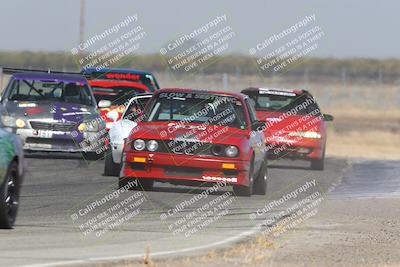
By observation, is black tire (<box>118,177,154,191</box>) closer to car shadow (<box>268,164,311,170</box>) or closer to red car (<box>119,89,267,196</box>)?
red car (<box>119,89,267,196</box>)

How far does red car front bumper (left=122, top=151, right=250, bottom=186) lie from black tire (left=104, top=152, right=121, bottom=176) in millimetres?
2643

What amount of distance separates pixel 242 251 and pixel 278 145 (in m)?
12.5

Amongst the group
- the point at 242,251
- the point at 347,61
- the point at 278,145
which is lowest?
the point at 347,61

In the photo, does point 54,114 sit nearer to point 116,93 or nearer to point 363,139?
point 116,93

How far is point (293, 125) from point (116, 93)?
4.16 m

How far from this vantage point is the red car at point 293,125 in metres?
22.2

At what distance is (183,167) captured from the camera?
1505 cm

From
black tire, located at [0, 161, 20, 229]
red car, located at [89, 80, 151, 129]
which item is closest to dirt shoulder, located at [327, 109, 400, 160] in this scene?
red car, located at [89, 80, 151, 129]

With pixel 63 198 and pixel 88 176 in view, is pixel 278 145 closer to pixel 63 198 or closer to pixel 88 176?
pixel 88 176

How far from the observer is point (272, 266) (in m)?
9.06

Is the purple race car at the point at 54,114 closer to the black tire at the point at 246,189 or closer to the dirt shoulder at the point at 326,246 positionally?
the black tire at the point at 246,189

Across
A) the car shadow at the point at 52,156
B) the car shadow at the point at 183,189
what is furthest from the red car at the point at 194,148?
the car shadow at the point at 52,156

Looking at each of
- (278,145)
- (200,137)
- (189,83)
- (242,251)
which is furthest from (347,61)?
(242,251)

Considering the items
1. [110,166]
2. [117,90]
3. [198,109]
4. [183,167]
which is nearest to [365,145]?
[117,90]
